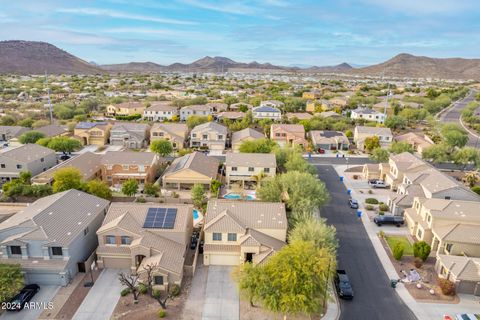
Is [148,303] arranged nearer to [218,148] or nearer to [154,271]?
[154,271]

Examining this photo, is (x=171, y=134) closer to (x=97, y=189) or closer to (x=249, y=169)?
(x=249, y=169)

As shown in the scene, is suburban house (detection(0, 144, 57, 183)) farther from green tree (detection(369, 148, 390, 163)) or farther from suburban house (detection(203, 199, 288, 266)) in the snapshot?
green tree (detection(369, 148, 390, 163))

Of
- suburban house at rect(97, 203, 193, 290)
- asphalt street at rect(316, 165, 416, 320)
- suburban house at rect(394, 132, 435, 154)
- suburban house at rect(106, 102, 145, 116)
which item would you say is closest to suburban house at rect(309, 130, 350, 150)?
suburban house at rect(394, 132, 435, 154)

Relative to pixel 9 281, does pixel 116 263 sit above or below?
below

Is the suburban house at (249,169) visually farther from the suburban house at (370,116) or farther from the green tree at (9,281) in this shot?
the suburban house at (370,116)

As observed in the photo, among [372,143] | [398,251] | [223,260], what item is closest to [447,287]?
[398,251]


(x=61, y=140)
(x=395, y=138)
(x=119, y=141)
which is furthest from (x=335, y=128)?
(x=61, y=140)

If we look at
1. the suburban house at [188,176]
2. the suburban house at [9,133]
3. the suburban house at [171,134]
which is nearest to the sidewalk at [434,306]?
the suburban house at [188,176]
